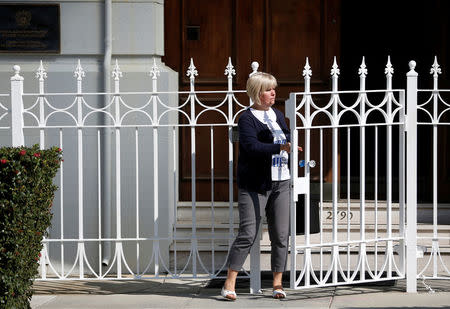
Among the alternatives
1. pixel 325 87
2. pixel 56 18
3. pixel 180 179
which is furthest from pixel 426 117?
pixel 56 18

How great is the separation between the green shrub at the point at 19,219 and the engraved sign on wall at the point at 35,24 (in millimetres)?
2523

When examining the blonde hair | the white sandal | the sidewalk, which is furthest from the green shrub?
the blonde hair

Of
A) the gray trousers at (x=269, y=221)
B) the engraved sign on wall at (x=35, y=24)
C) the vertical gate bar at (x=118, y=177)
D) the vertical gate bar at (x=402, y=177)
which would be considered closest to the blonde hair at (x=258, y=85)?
the gray trousers at (x=269, y=221)

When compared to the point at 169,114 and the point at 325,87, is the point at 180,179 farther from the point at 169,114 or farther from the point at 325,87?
the point at 325,87

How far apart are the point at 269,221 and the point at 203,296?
2.63 feet

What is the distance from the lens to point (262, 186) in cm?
704

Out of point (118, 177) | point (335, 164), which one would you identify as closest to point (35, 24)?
point (118, 177)

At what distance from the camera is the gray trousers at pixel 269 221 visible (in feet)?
23.1

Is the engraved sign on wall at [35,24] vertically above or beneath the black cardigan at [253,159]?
above

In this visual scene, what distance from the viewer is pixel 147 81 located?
340 inches

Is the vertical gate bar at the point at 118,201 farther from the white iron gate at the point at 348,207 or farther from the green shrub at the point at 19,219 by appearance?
the white iron gate at the point at 348,207

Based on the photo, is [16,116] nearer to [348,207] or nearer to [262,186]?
[262,186]

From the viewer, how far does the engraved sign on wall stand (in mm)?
8672

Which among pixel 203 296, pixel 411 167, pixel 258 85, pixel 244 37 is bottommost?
pixel 203 296
